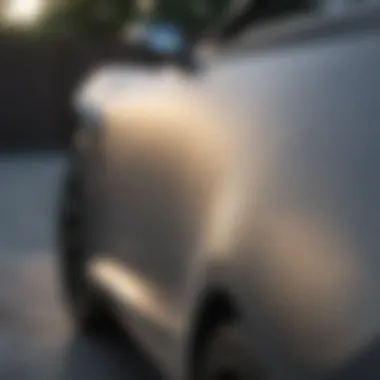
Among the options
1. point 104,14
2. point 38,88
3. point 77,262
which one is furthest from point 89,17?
point 77,262

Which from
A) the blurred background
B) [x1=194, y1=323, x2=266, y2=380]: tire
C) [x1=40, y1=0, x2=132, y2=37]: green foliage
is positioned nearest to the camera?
[x1=194, y1=323, x2=266, y2=380]: tire

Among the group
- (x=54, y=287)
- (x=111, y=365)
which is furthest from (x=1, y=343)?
(x=54, y=287)

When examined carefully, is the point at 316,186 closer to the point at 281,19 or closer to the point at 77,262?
the point at 281,19

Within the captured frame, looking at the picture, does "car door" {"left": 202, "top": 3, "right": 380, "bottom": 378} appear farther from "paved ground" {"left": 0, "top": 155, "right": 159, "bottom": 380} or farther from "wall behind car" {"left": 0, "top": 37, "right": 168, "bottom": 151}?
"wall behind car" {"left": 0, "top": 37, "right": 168, "bottom": 151}

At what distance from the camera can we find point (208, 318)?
4062 mm

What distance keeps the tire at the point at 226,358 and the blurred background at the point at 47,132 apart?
34.6 inches

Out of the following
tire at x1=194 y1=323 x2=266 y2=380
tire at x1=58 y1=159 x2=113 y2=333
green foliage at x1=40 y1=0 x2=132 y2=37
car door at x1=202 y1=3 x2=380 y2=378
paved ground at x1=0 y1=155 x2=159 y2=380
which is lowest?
green foliage at x1=40 y1=0 x2=132 y2=37

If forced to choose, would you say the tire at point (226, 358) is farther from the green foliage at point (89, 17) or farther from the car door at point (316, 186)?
the green foliage at point (89, 17)

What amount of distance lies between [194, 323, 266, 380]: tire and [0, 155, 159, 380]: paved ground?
7.32 feet

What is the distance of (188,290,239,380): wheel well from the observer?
3852 millimetres

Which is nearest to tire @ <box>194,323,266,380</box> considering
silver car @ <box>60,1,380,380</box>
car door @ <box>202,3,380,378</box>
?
silver car @ <box>60,1,380,380</box>

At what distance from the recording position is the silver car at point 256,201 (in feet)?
10.1

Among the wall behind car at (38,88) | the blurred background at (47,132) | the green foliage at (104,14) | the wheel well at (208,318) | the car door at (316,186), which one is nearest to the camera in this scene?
the car door at (316,186)

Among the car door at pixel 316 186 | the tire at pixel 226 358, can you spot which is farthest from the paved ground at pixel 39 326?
the car door at pixel 316 186
